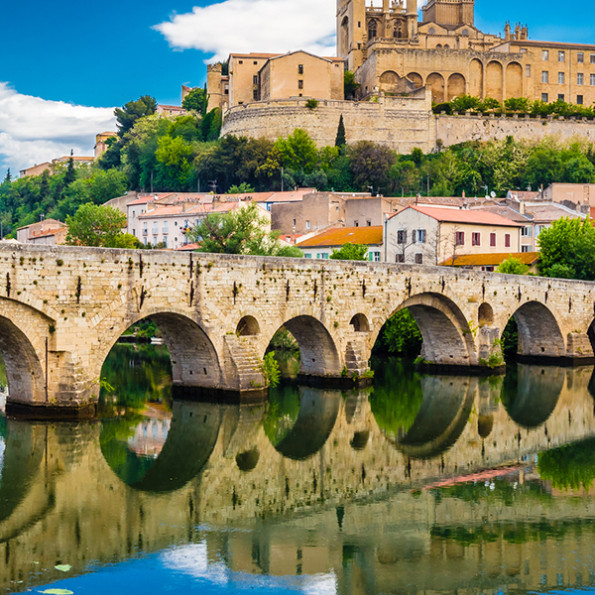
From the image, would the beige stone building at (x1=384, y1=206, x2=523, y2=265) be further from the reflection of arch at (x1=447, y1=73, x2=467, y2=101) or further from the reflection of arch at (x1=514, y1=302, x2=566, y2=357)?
the reflection of arch at (x1=447, y1=73, x2=467, y2=101)

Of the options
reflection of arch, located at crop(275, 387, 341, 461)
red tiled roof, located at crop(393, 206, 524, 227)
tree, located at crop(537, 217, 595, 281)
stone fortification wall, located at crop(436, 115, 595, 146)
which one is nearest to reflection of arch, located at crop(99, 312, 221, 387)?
reflection of arch, located at crop(275, 387, 341, 461)

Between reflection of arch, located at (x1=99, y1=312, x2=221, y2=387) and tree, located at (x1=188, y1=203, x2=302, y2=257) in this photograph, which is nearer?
reflection of arch, located at (x1=99, y1=312, x2=221, y2=387)

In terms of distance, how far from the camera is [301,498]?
1546 centimetres

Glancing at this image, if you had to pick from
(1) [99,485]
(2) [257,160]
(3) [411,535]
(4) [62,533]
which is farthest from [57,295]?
(2) [257,160]

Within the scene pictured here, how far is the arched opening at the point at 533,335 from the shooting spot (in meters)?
36.2

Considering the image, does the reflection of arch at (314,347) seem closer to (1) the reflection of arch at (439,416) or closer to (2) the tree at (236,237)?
(1) the reflection of arch at (439,416)

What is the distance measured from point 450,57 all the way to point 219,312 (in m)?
68.1

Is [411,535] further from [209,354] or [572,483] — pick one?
[209,354]

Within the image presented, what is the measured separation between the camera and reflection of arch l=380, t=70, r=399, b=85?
3241 inches

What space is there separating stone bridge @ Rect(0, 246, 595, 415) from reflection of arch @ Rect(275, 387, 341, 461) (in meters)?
1.22

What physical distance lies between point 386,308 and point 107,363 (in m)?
11.4

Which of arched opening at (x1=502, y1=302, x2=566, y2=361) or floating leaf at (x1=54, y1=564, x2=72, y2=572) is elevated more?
arched opening at (x1=502, y1=302, x2=566, y2=361)

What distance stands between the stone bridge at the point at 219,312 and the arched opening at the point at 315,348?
0.14 feet

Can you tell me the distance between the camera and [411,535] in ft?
43.7
